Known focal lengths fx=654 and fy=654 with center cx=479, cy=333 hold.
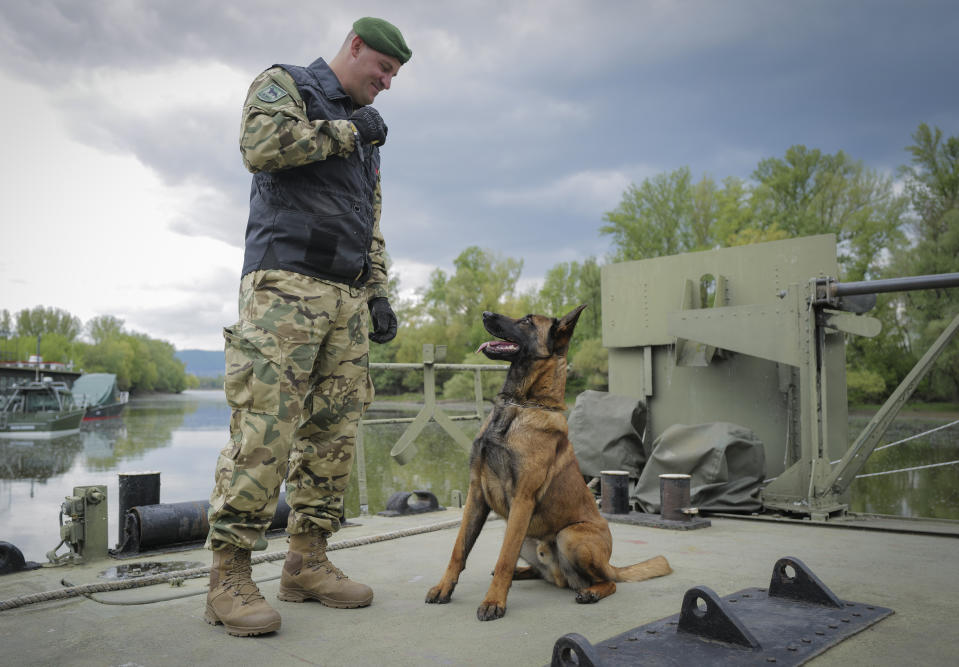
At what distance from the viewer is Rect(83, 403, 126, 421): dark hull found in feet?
147

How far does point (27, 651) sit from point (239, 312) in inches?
48.0

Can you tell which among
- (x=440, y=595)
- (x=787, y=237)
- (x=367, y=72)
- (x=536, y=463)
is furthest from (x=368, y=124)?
(x=787, y=237)

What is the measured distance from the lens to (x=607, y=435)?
559 centimetres

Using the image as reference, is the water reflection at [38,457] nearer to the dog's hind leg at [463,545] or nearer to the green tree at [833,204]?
the dog's hind leg at [463,545]

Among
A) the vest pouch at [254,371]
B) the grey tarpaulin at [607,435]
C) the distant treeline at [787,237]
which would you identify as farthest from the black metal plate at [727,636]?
the distant treeline at [787,237]

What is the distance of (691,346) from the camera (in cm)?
610

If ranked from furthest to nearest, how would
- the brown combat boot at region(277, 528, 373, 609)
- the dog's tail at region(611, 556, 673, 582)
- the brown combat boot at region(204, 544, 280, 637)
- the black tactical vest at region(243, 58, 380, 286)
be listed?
the dog's tail at region(611, 556, 673, 582)
the brown combat boot at region(277, 528, 373, 609)
the black tactical vest at region(243, 58, 380, 286)
the brown combat boot at region(204, 544, 280, 637)

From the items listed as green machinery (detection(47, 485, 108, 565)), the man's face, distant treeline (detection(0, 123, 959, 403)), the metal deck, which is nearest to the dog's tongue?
the metal deck

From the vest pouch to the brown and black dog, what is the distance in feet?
2.55

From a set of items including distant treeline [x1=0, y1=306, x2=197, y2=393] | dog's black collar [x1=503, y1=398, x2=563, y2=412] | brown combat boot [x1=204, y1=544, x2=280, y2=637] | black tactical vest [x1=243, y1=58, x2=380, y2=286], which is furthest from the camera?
distant treeline [x1=0, y1=306, x2=197, y2=393]

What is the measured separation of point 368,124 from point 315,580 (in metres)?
1.74

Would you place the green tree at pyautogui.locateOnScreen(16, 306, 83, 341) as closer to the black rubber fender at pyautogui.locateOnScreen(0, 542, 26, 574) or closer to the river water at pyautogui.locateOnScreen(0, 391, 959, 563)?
the river water at pyautogui.locateOnScreen(0, 391, 959, 563)

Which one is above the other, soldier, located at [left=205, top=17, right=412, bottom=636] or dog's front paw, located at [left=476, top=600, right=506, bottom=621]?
soldier, located at [left=205, top=17, right=412, bottom=636]

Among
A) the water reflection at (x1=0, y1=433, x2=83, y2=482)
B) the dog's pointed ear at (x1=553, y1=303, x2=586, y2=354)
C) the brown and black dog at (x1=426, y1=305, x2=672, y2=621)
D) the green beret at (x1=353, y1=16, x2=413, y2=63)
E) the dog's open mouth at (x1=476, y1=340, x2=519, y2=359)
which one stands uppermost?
the green beret at (x1=353, y1=16, x2=413, y2=63)
